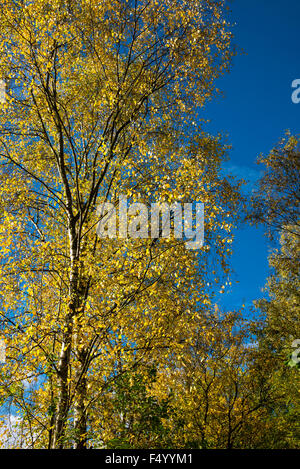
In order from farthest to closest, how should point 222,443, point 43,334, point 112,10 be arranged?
1. point 222,443
2. point 112,10
3. point 43,334

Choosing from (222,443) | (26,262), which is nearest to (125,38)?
(26,262)

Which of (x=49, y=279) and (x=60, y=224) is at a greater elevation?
(x=60, y=224)

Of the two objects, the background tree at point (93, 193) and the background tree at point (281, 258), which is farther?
the background tree at point (281, 258)

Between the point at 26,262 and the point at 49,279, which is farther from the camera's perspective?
the point at 49,279

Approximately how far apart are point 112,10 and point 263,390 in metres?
13.2

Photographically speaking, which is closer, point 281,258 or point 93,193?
point 93,193

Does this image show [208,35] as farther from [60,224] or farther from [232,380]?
[232,380]

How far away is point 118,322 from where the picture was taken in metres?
7.75

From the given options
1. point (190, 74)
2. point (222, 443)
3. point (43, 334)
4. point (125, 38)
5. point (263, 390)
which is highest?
point (125, 38)

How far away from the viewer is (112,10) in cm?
1097

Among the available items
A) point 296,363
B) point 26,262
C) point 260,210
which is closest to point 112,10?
point 26,262

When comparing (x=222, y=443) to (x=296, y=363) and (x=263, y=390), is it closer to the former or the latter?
(x=263, y=390)

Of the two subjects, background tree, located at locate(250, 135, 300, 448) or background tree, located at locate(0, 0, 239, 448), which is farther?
background tree, located at locate(250, 135, 300, 448)

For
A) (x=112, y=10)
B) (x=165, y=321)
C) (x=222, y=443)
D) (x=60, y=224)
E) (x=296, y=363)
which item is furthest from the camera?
(x=222, y=443)
